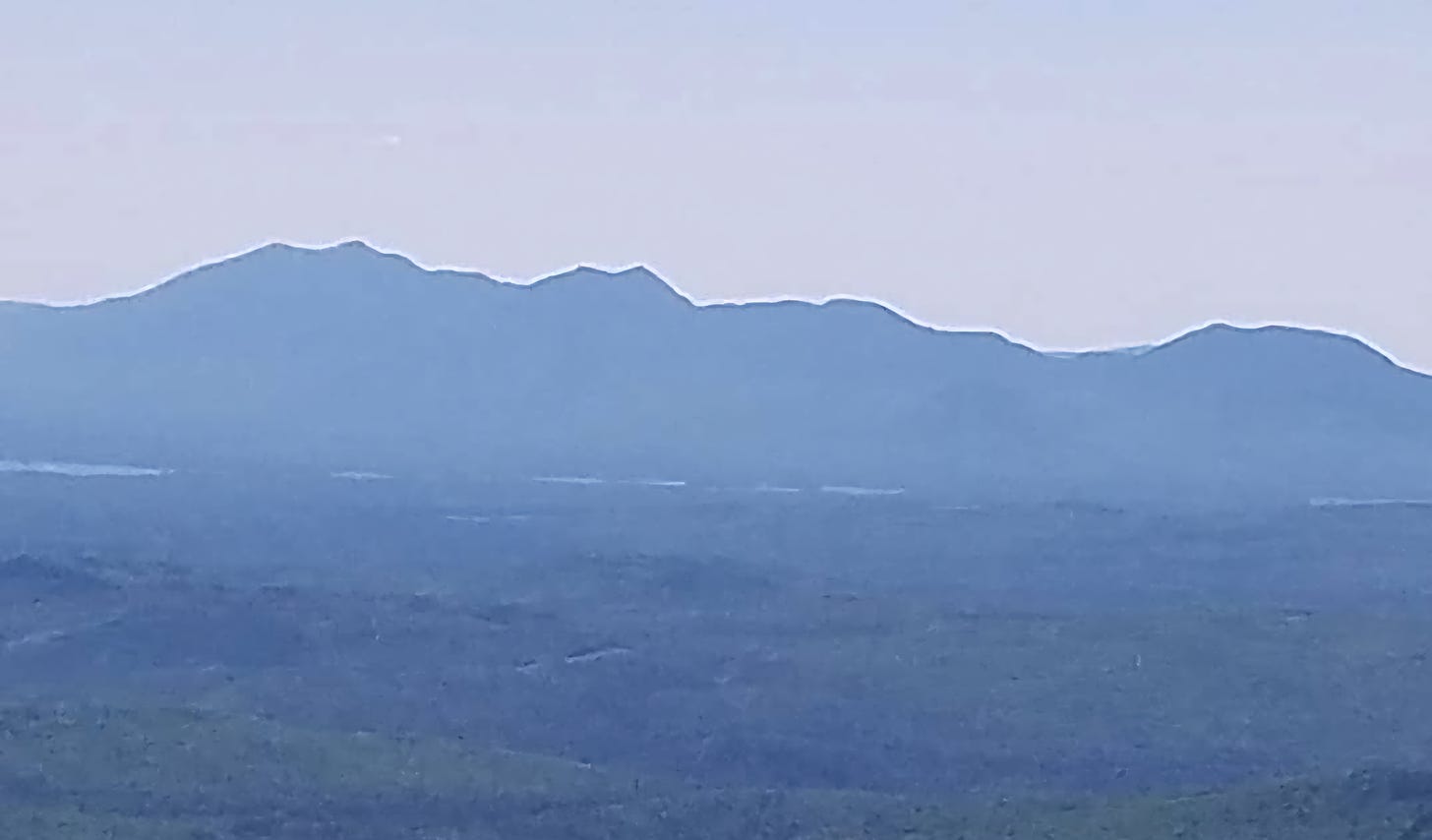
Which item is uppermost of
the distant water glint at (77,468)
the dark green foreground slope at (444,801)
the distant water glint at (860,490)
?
the distant water glint at (77,468)

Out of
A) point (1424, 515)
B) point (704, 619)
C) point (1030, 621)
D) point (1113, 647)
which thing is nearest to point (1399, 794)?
point (1113, 647)

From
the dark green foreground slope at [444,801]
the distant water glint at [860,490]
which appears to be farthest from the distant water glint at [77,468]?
the dark green foreground slope at [444,801]

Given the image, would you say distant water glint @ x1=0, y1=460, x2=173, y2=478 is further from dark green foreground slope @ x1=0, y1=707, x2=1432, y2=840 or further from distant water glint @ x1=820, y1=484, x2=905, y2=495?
dark green foreground slope @ x1=0, y1=707, x2=1432, y2=840

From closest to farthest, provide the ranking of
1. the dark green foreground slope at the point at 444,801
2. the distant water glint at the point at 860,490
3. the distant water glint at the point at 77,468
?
the dark green foreground slope at the point at 444,801 < the distant water glint at the point at 77,468 < the distant water glint at the point at 860,490

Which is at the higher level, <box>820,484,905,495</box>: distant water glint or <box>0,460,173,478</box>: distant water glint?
<box>0,460,173,478</box>: distant water glint

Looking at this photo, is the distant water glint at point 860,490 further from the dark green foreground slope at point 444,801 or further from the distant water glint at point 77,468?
the dark green foreground slope at point 444,801

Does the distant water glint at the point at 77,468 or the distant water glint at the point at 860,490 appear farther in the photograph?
the distant water glint at the point at 860,490

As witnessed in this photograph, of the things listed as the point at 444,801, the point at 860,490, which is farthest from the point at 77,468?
the point at 444,801

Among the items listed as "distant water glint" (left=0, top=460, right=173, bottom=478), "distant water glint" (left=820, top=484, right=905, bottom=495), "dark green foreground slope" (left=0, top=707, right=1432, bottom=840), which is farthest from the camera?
"distant water glint" (left=820, top=484, right=905, bottom=495)

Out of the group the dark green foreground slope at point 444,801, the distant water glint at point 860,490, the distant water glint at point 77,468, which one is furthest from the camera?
the distant water glint at point 860,490

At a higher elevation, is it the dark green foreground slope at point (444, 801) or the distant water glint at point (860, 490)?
the distant water glint at point (860, 490)

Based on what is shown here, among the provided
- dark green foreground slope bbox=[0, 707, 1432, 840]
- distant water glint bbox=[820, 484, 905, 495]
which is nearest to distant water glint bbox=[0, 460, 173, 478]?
distant water glint bbox=[820, 484, 905, 495]

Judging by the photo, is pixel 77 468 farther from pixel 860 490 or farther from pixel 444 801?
pixel 444 801
